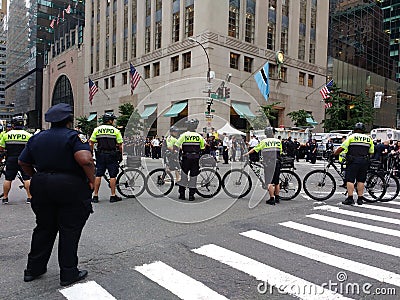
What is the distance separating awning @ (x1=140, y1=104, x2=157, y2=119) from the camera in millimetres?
7339

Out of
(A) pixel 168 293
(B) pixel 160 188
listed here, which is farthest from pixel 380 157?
(A) pixel 168 293

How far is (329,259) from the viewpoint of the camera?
4.52m

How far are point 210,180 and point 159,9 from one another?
101 feet

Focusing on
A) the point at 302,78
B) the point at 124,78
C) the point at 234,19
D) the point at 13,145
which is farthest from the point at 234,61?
the point at 13,145

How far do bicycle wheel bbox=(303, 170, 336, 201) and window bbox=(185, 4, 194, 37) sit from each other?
2612 cm

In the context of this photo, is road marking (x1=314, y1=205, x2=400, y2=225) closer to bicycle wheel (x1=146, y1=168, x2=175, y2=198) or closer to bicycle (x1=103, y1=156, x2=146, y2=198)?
bicycle wheel (x1=146, y1=168, x2=175, y2=198)

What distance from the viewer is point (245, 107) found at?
851cm

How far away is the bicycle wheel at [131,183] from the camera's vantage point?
850 cm

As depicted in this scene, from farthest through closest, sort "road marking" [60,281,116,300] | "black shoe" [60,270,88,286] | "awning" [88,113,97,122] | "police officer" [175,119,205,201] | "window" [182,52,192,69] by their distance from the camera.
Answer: "awning" [88,113,97,122], "window" [182,52,192,69], "police officer" [175,119,205,201], "black shoe" [60,270,88,286], "road marking" [60,281,116,300]

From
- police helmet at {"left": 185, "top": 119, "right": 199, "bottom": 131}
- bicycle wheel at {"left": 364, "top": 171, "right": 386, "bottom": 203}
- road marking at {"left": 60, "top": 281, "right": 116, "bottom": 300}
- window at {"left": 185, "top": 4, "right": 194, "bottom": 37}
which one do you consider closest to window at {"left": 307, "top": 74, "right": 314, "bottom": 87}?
window at {"left": 185, "top": 4, "right": 194, "bottom": 37}

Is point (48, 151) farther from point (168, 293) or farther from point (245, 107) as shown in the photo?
point (245, 107)

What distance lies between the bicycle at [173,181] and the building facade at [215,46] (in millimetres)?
15439

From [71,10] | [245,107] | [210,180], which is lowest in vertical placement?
[210,180]

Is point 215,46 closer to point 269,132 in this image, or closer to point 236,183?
point 236,183
